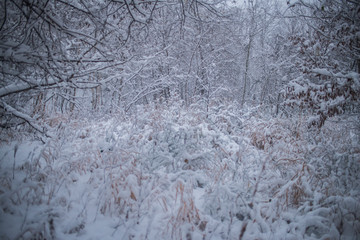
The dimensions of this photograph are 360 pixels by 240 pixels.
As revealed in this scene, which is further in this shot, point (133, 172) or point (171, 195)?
point (133, 172)

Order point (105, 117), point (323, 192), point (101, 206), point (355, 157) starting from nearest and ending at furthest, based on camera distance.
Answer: point (101, 206)
point (323, 192)
point (355, 157)
point (105, 117)

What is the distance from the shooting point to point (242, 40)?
11.4 m

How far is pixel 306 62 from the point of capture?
4.95 m

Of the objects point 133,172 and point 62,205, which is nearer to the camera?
point 62,205

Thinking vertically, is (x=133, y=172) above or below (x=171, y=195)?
above

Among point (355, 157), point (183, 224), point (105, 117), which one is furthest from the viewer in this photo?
point (105, 117)

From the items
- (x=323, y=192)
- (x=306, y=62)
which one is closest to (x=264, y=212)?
(x=323, y=192)

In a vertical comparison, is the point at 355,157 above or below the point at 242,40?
below

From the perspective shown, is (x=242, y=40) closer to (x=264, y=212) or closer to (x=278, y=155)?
(x=278, y=155)

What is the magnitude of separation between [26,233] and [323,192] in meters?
3.41

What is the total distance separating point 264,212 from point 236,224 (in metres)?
0.41

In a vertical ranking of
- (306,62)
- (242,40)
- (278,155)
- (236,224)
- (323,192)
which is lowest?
(236,224)

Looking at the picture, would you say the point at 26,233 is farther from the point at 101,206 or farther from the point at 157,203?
the point at 157,203

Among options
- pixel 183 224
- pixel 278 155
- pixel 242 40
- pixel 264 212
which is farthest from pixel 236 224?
pixel 242 40
